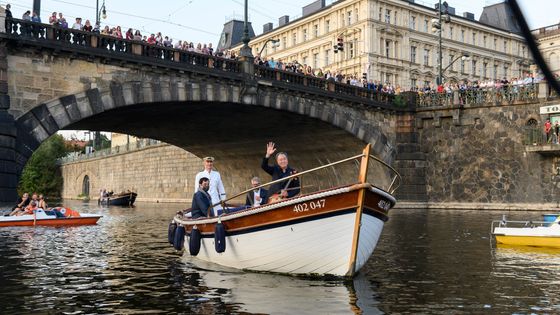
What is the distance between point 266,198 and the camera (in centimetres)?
1221

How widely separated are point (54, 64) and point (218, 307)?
17288mm

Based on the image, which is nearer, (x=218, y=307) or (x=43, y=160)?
(x=218, y=307)

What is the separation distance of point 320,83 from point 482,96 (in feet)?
33.4

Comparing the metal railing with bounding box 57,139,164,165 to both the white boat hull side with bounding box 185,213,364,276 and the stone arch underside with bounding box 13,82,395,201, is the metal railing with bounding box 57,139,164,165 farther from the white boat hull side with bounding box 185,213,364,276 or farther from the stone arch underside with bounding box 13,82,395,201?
the white boat hull side with bounding box 185,213,364,276

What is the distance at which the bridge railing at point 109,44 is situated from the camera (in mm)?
22078

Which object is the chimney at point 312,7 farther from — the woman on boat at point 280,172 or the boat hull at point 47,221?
the woman on boat at point 280,172

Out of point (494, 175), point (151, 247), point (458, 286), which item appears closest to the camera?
point (458, 286)

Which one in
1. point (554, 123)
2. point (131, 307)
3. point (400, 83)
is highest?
point (400, 83)

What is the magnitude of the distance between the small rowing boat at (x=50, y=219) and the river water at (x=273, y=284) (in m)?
5.56

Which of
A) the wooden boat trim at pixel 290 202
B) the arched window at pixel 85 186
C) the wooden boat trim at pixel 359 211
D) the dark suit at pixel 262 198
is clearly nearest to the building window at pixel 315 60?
the arched window at pixel 85 186

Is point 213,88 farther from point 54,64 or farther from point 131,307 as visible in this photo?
point 131,307

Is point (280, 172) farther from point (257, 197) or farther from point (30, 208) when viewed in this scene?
point (30, 208)

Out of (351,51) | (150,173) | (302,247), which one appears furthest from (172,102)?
(351,51)

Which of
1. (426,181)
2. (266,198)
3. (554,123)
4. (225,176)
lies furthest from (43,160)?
(266,198)
